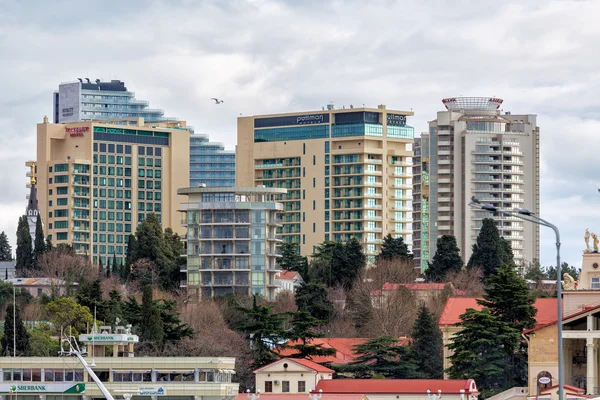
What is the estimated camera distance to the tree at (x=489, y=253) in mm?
180125

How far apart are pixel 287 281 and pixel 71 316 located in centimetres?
6174

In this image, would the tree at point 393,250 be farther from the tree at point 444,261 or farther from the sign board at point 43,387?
the sign board at point 43,387

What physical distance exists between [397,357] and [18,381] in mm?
30726

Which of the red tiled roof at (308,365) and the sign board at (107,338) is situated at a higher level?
the sign board at (107,338)

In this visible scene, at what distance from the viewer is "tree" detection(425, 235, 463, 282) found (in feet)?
602

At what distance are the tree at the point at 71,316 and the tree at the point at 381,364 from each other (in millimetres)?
25118

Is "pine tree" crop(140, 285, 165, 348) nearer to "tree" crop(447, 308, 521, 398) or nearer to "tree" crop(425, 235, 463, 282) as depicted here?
"tree" crop(447, 308, 521, 398)

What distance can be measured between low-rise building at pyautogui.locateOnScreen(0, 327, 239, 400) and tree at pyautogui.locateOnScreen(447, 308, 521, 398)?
1703 cm

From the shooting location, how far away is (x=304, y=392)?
380 ft

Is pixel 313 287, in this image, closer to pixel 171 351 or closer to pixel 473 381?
pixel 171 351

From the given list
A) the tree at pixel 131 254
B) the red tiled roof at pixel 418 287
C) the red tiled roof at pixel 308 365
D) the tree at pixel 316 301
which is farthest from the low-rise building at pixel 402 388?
the tree at pixel 131 254

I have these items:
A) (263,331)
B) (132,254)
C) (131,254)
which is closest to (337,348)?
(263,331)

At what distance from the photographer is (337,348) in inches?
5187

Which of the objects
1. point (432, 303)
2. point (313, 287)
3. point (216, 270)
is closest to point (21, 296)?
point (216, 270)
